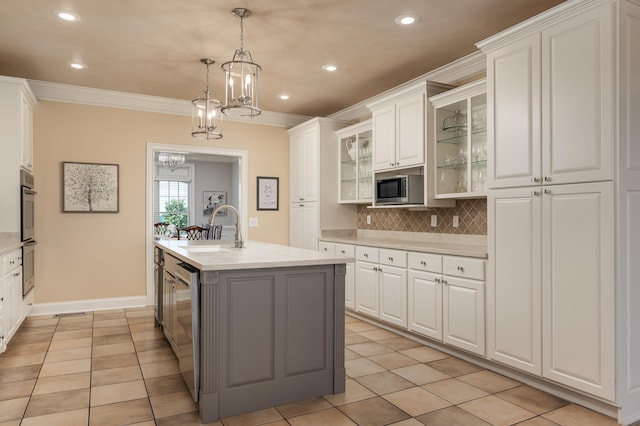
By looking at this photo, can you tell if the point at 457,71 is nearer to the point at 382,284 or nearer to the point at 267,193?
the point at 382,284

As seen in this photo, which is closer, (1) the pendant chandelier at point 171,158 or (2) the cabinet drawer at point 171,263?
(2) the cabinet drawer at point 171,263

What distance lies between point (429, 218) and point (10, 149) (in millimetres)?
4186

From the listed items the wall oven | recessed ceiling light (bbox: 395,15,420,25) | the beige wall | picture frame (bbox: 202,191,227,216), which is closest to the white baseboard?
the beige wall

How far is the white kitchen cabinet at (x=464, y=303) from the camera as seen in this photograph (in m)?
3.23

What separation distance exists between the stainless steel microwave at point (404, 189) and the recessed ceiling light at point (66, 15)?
3042mm

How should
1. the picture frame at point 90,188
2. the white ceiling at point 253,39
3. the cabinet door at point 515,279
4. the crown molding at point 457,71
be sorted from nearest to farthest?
the cabinet door at point 515,279 < the white ceiling at point 253,39 < the crown molding at point 457,71 < the picture frame at point 90,188

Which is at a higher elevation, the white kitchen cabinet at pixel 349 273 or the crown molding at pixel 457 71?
the crown molding at pixel 457 71

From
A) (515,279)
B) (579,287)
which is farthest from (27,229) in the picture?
(579,287)

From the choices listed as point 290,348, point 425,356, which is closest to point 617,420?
point 425,356

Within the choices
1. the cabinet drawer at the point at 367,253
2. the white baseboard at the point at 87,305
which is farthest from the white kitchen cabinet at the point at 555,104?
the white baseboard at the point at 87,305

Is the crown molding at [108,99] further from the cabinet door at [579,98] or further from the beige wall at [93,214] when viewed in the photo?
the cabinet door at [579,98]

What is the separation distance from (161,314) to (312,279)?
6.95 ft

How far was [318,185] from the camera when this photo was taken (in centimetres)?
562

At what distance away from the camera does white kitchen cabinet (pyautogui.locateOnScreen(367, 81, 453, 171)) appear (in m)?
4.08
